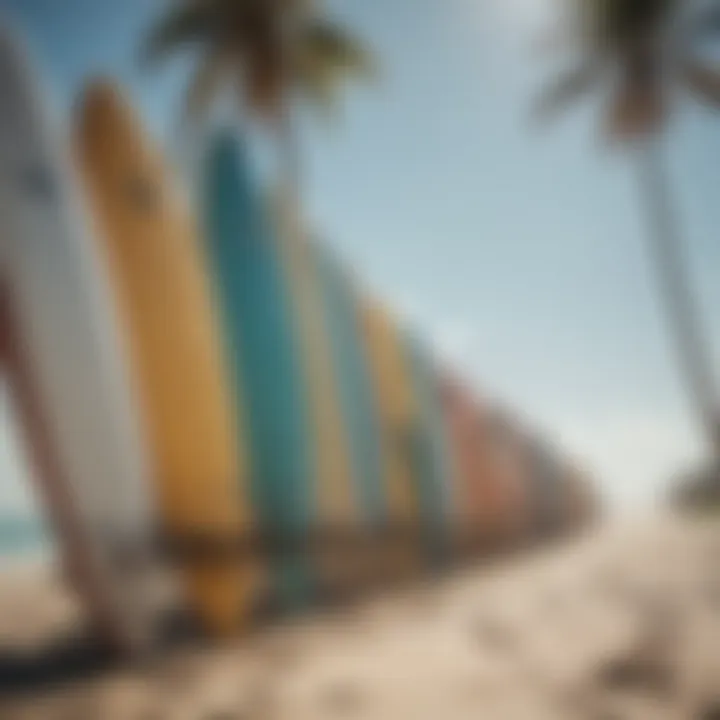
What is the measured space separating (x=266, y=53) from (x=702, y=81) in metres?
2.65

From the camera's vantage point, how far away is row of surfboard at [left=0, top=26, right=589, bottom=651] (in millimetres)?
2826

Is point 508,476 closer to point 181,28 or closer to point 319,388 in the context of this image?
point 319,388

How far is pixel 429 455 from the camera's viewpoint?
4352 millimetres

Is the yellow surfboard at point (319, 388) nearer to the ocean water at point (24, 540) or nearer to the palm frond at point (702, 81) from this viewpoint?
the ocean water at point (24, 540)

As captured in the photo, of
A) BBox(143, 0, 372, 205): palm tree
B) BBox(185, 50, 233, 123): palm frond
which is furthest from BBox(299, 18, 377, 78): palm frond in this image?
BBox(185, 50, 233, 123): palm frond

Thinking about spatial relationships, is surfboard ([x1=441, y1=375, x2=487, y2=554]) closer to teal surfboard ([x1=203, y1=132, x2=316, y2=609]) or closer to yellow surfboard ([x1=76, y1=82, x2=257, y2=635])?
teal surfboard ([x1=203, y1=132, x2=316, y2=609])

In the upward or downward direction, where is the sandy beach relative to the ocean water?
downward

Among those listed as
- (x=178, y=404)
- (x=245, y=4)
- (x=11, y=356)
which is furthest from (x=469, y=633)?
(x=245, y=4)


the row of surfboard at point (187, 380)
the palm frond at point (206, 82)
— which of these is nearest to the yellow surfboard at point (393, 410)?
the row of surfboard at point (187, 380)

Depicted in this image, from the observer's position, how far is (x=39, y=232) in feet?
9.60

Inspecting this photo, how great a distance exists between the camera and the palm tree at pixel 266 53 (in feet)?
14.2

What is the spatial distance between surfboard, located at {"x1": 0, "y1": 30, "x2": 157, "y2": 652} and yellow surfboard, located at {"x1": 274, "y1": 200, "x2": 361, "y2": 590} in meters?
0.85

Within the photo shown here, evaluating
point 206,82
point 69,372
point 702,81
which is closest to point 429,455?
point 69,372

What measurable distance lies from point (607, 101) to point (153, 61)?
11.5 feet
